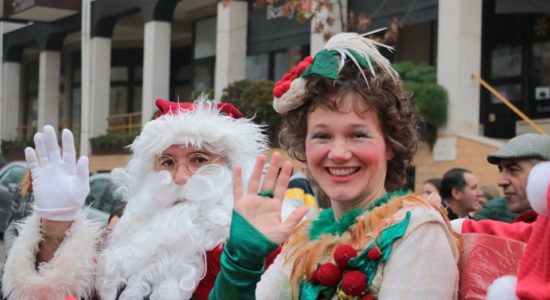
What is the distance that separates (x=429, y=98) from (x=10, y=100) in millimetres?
21679

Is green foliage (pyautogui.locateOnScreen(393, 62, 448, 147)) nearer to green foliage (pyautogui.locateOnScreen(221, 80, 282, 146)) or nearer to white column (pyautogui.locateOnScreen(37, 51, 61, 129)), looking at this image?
green foliage (pyautogui.locateOnScreen(221, 80, 282, 146))

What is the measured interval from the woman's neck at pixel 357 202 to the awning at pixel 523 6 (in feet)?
36.1

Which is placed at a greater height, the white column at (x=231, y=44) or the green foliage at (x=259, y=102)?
the white column at (x=231, y=44)

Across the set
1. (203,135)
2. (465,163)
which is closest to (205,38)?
(465,163)

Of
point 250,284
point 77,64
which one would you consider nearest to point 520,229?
point 250,284

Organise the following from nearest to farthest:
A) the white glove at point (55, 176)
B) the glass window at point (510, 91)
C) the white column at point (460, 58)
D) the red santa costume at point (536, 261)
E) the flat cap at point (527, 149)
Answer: the red santa costume at point (536, 261)
the white glove at point (55, 176)
the flat cap at point (527, 149)
the white column at point (460, 58)
the glass window at point (510, 91)

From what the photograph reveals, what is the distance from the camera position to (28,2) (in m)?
23.2

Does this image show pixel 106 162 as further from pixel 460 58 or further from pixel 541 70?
pixel 460 58

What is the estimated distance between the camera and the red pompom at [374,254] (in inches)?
83.3

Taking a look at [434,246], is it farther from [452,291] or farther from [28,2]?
[28,2]

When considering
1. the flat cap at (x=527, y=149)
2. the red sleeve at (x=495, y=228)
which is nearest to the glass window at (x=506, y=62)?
the flat cap at (x=527, y=149)

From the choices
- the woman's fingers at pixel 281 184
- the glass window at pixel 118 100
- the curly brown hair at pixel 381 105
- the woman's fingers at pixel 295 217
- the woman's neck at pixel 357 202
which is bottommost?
the woman's fingers at pixel 295 217

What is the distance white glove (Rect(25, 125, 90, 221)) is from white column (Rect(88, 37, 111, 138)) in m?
19.7

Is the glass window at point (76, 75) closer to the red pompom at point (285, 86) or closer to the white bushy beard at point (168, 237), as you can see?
the white bushy beard at point (168, 237)
